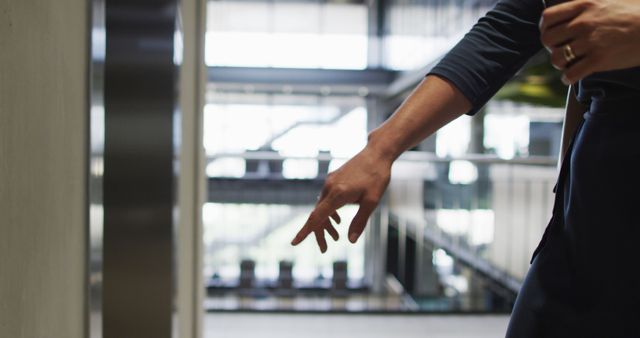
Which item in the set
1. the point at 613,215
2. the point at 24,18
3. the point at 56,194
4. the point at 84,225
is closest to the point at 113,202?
the point at 84,225

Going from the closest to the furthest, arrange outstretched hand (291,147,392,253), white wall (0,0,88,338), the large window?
1. white wall (0,0,88,338)
2. outstretched hand (291,147,392,253)
3. the large window

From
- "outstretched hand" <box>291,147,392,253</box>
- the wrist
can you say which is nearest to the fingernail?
"outstretched hand" <box>291,147,392,253</box>

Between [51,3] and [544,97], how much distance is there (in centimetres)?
→ 447

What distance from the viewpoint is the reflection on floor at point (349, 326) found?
129 inches

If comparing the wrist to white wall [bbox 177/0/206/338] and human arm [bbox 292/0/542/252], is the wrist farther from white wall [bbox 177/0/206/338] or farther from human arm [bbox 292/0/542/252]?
white wall [bbox 177/0/206/338]

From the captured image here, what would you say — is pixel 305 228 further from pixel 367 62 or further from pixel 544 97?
pixel 367 62

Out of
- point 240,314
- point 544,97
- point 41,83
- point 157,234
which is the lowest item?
point 240,314

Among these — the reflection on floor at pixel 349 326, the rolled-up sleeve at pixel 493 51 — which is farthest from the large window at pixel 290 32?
the rolled-up sleeve at pixel 493 51

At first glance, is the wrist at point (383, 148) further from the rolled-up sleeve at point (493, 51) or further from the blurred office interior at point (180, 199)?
the blurred office interior at point (180, 199)

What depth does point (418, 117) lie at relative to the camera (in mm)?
832

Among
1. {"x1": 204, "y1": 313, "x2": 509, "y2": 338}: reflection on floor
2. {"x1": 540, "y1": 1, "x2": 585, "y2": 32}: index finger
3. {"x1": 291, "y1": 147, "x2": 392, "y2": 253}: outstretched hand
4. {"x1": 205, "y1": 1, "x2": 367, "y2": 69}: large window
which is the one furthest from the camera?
{"x1": 205, "y1": 1, "x2": 367, "y2": 69}: large window

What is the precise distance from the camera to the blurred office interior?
56 centimetres

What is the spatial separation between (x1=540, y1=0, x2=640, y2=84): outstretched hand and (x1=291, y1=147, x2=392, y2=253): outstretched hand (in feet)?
0.85

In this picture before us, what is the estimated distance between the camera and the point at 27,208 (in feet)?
1.75
